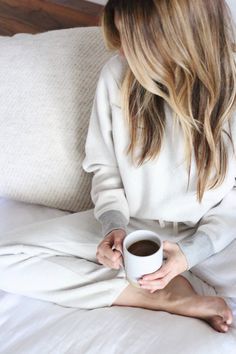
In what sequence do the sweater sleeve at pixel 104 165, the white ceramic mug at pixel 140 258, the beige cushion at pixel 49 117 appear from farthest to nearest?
the beige cushion at pixel 49 117 → the sweater sleeve at pixel 104 165 → the white ceramic mug at pixel 140 258

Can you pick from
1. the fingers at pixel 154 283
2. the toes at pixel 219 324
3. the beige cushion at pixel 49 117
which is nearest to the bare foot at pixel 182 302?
the toes at pixel 219 324

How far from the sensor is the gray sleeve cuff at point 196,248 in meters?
0.96

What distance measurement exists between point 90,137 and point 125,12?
0.34 meters

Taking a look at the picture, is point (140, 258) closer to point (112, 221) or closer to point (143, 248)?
point (143, 248)

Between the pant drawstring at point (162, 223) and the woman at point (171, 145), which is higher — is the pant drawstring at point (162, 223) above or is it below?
below

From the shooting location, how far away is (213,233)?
3.32ft

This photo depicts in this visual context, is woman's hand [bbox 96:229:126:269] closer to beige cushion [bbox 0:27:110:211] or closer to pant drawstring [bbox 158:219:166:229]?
pant drawstring [bbox 158:219:166:229]

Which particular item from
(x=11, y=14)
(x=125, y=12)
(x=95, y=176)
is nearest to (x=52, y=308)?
(x=95, y=176)

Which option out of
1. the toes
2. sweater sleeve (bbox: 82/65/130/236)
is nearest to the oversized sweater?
sweater sleeve (bbox: 82/65/130/236)

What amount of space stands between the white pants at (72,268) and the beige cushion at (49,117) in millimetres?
162

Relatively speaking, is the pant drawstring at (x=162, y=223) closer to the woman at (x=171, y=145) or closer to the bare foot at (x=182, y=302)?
the woman at (x=171, y=145)

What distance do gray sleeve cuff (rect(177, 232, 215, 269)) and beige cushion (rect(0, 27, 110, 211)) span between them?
A: 1.19 ft

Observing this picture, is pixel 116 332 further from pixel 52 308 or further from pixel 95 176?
pixel 95 176

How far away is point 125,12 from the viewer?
0.84 meters
